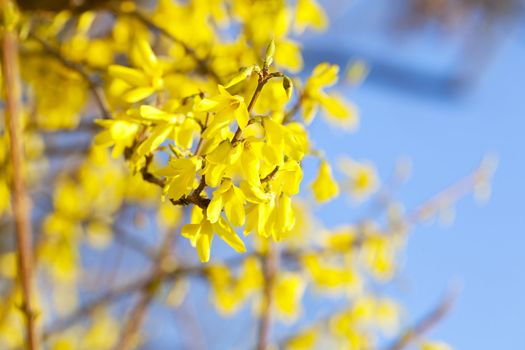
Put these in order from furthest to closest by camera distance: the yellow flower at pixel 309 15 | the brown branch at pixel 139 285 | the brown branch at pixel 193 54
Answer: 1. the brown branch at pixel 139 285
2. the yellow flower at pixel 309 15
3. the brown branch at pixel 193 54

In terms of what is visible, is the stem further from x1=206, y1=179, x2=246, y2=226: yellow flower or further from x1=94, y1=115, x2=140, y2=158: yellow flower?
x1=206, y1=179, x2=246, y2=226: yellow flower

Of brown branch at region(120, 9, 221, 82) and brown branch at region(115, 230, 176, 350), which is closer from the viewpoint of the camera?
brown branch at region(120, 9, 221, 82)

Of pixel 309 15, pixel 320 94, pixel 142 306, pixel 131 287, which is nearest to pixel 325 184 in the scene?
pixel 320 94

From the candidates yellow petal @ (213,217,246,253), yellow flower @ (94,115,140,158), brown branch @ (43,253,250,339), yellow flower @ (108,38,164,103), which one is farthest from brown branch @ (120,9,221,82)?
brown branch @ (43,253,250,339)

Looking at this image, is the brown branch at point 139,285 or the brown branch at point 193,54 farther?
the brown branch at point 139,285

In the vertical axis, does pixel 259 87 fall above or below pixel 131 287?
above

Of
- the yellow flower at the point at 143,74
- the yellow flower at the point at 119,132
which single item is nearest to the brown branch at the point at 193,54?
the yellow flower at the point at 143,74

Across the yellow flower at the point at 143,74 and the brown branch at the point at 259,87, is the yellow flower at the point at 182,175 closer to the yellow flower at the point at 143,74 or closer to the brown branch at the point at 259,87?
the brown branch at the point at 259,87

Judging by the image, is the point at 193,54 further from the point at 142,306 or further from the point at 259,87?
the point at 142,306

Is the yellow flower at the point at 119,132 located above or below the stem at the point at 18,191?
above
